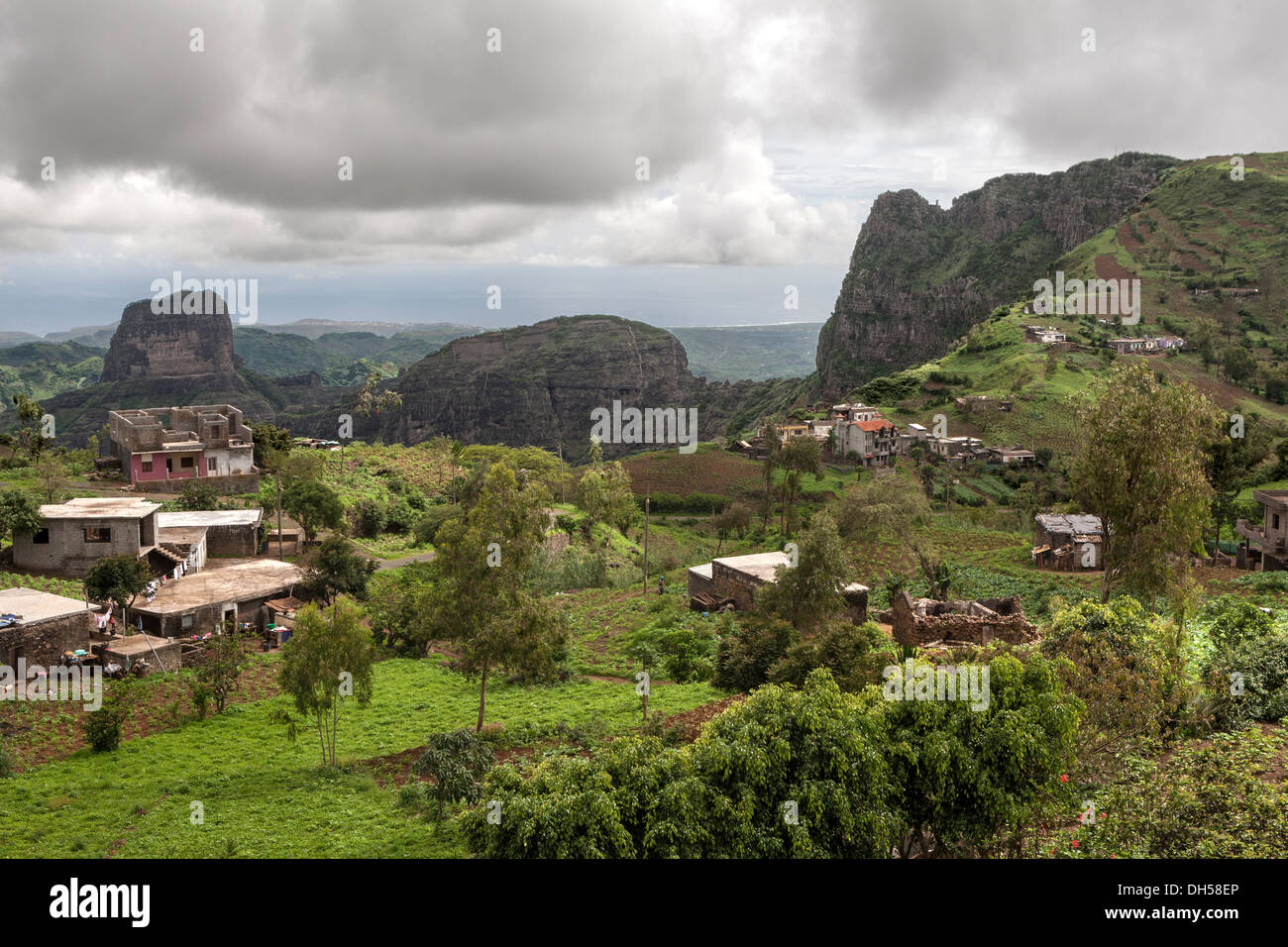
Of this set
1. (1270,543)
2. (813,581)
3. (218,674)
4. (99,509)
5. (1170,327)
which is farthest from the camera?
(1170,327)

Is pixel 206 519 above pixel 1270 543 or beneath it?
above

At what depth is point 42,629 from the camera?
2470 cm

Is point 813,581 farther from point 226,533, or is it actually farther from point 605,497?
point 605,497

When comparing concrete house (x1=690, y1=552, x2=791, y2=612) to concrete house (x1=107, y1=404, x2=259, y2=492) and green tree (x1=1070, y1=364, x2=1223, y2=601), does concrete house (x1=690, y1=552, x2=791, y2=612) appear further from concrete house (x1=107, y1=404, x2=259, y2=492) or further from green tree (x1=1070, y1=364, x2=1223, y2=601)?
concrete house (x1=107, y1=404, x2=259, y2=492)

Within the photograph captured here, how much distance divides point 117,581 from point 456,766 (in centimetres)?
1747

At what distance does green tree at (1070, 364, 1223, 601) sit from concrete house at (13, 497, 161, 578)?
31836 mm

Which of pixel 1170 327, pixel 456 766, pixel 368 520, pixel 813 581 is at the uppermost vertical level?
pixel 1170 327

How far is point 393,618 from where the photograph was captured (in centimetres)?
3161

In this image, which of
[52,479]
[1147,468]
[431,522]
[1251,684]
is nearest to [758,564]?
[1147,468]

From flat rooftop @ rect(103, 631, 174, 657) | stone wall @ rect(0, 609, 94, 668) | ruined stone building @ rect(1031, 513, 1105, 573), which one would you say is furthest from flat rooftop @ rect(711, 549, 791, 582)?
stone wall @ rect(0, 609, 94, 668)
